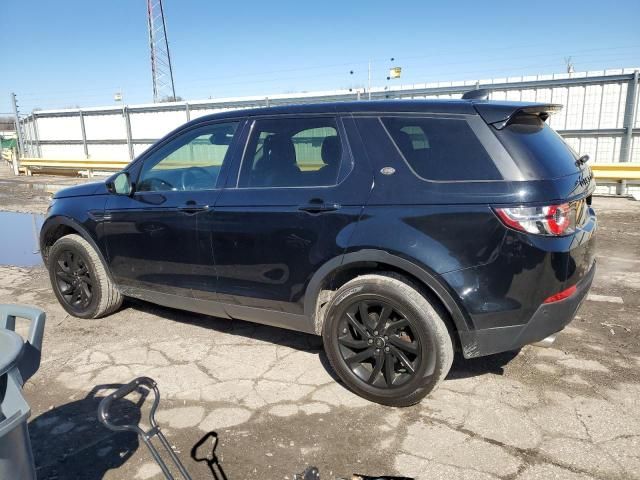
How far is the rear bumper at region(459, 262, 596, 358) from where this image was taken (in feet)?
8.89

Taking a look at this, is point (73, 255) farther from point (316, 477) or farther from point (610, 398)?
point (610, 398)

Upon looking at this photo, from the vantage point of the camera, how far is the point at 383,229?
288 centimetres

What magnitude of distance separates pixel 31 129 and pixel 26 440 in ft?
82.8

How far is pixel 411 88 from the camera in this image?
42.4 feet

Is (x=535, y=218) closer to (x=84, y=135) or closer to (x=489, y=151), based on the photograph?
(x=489, y=151)

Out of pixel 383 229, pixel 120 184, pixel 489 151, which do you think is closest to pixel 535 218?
pixel 489 151

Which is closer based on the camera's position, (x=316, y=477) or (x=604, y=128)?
(x=316, y=477)

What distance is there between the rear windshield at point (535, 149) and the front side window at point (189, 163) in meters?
1.95

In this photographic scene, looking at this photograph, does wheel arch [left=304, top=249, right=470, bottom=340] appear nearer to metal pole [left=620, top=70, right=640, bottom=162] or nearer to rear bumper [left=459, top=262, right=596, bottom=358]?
rear bumper [left=459, top=262, right=596, bottom=358]

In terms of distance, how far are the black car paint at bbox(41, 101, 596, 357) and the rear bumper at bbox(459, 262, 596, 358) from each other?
1 cm

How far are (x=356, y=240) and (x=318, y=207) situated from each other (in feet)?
1.10

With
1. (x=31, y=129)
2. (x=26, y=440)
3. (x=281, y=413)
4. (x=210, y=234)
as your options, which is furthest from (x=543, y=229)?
(x=31, y=129)

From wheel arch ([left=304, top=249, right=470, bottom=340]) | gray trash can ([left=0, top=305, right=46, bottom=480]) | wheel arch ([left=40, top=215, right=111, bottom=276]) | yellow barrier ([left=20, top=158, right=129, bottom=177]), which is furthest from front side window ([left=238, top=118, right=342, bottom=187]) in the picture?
yellow barrier ([left=20, top=158, right=129, bottom=177])

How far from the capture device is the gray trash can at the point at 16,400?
4.54 ft
